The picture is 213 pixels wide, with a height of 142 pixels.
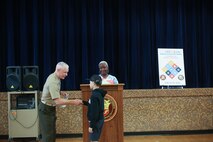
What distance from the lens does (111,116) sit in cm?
388

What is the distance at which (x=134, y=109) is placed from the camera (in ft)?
19.5

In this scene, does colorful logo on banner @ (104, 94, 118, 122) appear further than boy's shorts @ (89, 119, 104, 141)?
Yes

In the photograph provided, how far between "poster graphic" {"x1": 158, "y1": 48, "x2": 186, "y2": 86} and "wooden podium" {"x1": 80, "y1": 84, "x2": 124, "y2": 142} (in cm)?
235

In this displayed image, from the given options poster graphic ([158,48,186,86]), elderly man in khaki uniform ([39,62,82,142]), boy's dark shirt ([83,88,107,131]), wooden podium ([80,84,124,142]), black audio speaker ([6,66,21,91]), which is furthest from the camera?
poster graphic ([158,48,186,86])

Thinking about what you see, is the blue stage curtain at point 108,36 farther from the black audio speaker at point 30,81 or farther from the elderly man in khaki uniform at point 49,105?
the elderly man in khaki uniform at point 49,105

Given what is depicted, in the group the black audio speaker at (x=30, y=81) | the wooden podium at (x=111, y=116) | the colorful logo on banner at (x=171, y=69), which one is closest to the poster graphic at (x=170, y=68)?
the colorful logo on banner at (x=171, y=69)

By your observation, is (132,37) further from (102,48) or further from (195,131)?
(195,131)

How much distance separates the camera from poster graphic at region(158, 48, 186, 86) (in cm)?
604

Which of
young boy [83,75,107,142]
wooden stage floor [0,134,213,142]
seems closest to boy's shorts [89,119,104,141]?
young boy [83,75,107,142]

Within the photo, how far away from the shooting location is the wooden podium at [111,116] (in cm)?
385

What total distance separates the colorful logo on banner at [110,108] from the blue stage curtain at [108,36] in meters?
2.39

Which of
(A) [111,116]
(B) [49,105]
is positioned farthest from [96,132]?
(B) [49,105]

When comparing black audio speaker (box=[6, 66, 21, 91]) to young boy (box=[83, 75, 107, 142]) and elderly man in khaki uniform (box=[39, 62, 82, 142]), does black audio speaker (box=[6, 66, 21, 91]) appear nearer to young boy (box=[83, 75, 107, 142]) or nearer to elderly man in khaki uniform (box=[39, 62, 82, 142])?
elderly man in khaki uniform (box=[39, 62, 82, 142])

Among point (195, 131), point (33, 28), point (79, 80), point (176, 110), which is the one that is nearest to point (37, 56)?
point (33, 28)
